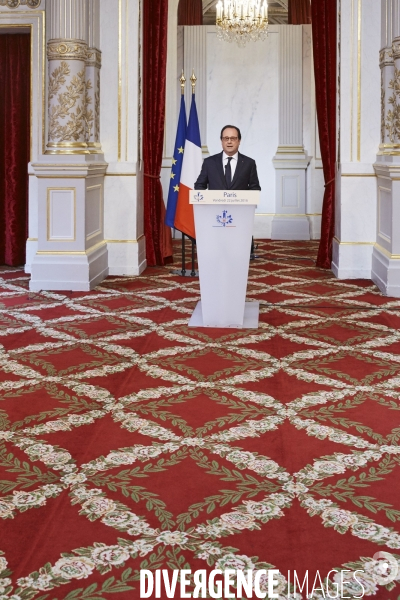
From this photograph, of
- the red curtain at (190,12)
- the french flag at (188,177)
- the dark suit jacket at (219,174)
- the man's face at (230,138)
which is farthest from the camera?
the red curtain at (190,12)

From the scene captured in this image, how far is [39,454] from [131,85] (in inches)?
249

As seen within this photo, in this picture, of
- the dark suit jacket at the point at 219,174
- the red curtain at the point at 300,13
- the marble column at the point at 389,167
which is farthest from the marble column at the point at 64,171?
the red curtain at the point at 300,13

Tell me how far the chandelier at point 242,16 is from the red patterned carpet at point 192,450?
674cm

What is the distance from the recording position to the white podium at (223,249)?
19.7ft

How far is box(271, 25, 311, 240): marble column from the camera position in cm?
1377

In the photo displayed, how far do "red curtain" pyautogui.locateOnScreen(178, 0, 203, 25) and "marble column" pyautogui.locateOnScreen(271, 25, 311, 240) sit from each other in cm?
151

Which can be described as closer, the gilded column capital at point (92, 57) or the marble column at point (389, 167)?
the marble column at point (389, 167)

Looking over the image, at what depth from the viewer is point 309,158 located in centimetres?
1380

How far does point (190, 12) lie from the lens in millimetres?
13992

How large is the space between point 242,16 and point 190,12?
2276 mm

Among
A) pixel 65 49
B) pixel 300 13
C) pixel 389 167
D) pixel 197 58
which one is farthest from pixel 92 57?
pixel 300 13

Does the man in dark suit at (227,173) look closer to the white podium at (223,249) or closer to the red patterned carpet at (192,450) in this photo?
the white podium at (223,249)

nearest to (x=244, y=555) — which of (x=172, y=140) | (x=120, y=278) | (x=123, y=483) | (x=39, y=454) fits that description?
(x=123, y=483)

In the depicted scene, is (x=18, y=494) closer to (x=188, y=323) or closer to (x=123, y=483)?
(x=123, y=483)
